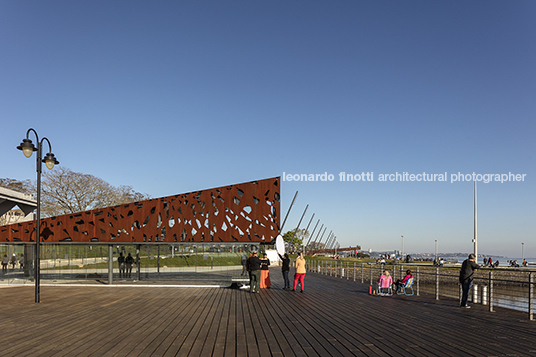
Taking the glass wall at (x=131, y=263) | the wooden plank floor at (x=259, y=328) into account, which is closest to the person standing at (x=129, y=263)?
the glass wall at (x=131, y=263)

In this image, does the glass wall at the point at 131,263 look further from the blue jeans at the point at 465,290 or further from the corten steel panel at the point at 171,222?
the blue jeans at the point at 465,290

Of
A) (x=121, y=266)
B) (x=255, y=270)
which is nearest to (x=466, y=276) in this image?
(x=255, y=270)

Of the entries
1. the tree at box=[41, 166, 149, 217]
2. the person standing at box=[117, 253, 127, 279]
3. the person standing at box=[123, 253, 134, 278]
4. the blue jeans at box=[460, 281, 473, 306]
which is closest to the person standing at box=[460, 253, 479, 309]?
the blue jeans at box=[460, 281, 473, 306]

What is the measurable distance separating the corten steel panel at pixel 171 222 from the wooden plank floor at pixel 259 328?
6482 mm

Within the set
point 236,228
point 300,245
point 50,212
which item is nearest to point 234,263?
point 236,228

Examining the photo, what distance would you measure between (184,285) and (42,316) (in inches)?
369

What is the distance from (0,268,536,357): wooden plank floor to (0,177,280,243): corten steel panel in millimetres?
6482

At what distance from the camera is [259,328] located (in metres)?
8.95

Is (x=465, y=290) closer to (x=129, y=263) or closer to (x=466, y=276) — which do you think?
(x=466, y=276)

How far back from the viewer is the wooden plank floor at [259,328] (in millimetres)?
7039

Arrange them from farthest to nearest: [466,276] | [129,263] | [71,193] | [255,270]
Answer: [71,193]
[129,263]
[255,270]
[466,276]

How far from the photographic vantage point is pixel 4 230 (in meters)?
21.0

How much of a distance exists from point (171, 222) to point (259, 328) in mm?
12895

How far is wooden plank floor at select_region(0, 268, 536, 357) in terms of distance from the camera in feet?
23.1
